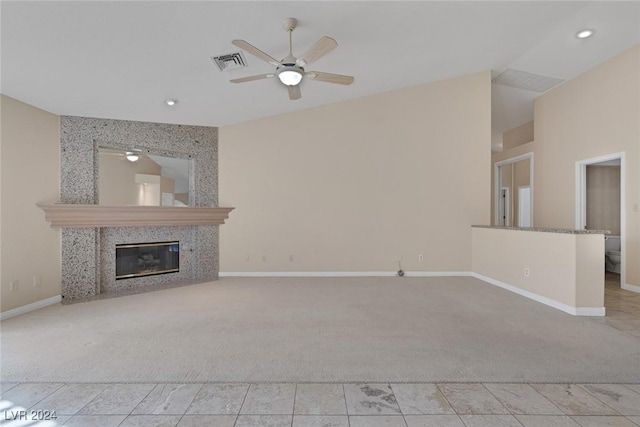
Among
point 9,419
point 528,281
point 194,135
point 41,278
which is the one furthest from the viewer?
point 194,135

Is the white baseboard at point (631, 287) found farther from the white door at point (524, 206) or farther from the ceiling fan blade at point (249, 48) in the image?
the ceiling fan blade at point (249, 48)

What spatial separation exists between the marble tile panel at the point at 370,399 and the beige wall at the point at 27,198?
3.89m

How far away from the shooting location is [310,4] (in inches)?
106

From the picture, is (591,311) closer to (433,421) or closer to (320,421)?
(433,421)

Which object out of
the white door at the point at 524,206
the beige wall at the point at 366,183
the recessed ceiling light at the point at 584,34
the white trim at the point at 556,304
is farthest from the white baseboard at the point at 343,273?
the recessed ceiling light at the point at 584,34

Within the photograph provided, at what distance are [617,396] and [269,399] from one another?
6.93 feet

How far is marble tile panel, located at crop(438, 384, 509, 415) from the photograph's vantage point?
1.67 meters

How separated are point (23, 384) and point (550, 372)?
139 inches

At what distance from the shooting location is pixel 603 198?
5.41 m

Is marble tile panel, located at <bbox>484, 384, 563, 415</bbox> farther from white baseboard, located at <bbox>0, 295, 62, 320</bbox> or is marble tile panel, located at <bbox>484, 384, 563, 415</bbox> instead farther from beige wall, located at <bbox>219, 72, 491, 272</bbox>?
white baseboard, located at <bbox>0, 295, 62, 320</bbox>

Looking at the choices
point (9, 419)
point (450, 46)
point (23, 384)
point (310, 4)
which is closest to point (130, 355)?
point (23, 384)

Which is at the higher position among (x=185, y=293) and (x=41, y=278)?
(x=41, y=278)

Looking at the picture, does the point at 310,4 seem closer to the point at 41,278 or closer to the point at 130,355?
the point at 130,355

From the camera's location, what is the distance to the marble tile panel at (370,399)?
5.45 feet
